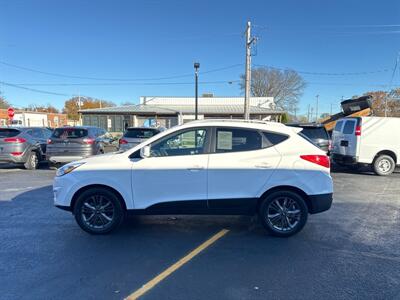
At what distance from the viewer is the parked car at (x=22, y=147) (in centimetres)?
1016

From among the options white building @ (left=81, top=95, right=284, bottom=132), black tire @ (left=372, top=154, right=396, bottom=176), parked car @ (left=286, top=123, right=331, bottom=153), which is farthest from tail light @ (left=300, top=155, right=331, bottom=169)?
white building @ (left=81, top=95, right=284, bottom=132)

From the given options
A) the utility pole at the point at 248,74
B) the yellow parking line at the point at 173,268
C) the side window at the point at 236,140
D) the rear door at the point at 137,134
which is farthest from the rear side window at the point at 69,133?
the utility pole at the point at 248,74

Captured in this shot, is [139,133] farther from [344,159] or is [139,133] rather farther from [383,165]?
[383,165]

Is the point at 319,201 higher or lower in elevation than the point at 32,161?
higher

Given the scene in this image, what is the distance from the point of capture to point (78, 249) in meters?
3.92

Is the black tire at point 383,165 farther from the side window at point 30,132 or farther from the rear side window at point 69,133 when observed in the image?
the side window at point 30,132

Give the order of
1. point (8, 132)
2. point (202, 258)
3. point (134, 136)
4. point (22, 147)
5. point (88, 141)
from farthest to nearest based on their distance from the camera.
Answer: point (134, 136) → point (8, 132) → point (22, 147) → point (88, 141) → point (202, 258)

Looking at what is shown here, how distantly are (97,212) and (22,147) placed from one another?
786 cm

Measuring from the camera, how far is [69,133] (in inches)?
394

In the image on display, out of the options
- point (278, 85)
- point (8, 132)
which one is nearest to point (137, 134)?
point (8, 132)

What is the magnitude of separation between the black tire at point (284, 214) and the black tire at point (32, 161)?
992 cm

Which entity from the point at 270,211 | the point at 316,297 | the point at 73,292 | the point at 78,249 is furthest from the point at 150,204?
the point at 316,297

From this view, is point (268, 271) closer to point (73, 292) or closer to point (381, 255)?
point (381, 255)

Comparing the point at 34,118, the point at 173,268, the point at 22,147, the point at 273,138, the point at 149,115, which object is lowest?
the point at 173,268
